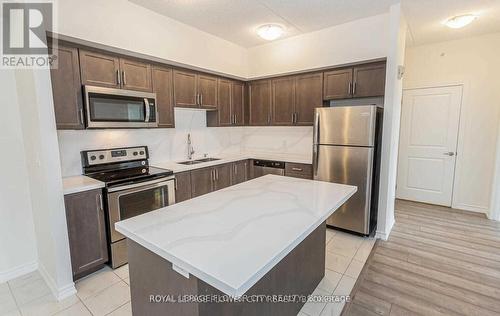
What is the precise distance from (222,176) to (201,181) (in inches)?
15.7

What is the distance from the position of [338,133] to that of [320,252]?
156cm

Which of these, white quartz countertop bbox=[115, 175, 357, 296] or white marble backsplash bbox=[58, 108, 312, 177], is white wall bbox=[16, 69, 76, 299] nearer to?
white marble backsplash bbox=[58, 108, 312, 177]

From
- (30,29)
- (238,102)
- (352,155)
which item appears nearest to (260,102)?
(238,102)

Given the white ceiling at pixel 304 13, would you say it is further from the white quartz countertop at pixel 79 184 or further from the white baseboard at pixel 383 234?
the white baseboard at pixel 383 234

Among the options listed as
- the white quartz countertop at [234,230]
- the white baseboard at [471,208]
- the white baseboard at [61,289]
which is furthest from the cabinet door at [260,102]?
the white baseboard at [471,208]

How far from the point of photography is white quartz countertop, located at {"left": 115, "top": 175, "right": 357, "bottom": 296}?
945 mm

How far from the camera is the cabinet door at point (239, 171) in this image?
382 cm

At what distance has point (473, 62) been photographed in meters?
3.81

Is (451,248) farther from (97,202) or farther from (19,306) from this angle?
(19,306)

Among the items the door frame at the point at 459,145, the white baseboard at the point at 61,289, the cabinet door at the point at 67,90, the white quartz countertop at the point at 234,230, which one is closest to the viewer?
the white quartz countertop at the point at 234,230

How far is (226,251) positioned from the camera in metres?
1.06

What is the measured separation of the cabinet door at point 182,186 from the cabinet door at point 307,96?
1837 millimetres

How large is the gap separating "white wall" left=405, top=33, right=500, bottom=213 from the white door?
0.36ft

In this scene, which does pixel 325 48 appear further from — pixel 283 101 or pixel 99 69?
pixel 99 69
